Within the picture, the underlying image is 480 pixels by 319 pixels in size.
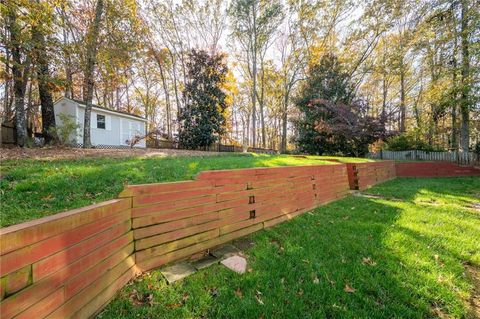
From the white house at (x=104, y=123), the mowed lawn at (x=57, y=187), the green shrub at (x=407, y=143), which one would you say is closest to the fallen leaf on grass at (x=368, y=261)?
the mowed lawn at (x=57, y=187)

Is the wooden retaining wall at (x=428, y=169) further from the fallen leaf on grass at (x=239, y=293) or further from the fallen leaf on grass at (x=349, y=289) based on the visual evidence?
the fallen leaf on grass at (x=239, y=293)

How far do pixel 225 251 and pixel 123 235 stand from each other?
4.11ft

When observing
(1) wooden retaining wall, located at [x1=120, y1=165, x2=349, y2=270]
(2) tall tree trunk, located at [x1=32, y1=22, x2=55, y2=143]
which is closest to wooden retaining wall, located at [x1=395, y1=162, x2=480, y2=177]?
(1) wooden retaining wall, located at [x1=120, y1=165, x2=349, y2=270]

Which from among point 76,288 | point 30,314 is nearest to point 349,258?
point 76,288

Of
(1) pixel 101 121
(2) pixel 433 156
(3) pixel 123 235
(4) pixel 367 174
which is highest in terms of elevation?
(1) pixel 101 121

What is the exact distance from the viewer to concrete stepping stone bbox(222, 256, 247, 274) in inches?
93.6

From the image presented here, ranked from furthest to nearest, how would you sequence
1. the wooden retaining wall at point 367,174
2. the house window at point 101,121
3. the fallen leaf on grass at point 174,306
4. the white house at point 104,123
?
1. the house window at point 101,121
2. the white house at point 104,123
3. the wooden retaining wall at point 367,174
4. the fallen leaf on grass at point 174,306

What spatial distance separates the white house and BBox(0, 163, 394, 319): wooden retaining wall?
12511 mm

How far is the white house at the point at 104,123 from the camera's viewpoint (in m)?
13.2

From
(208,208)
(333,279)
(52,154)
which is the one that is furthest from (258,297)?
(52,154)

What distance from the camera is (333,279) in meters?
2.25

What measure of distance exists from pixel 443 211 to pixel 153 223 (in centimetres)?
572

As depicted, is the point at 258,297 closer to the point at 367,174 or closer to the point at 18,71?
the point at 367,174

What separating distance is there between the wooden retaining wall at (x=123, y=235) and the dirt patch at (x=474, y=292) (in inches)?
91.4
